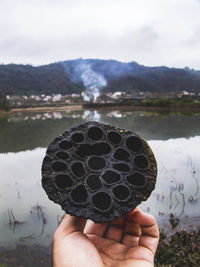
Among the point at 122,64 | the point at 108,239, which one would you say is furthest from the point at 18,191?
the point at 122,64

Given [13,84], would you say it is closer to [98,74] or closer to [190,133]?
[190,133]

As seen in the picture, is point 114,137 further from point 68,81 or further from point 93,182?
point 68,81

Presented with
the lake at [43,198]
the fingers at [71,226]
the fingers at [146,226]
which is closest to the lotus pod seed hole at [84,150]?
the fingers at [71,226]

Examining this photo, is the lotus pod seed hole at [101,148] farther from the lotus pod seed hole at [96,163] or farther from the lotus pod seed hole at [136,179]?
the lotus pod seed hole at [136,179]

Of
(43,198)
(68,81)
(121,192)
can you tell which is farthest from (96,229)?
(68,81)

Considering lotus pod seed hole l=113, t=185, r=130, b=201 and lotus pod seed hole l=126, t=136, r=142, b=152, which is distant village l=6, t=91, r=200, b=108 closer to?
lotus pod seed hole l=126, t=136, r=142, b=152

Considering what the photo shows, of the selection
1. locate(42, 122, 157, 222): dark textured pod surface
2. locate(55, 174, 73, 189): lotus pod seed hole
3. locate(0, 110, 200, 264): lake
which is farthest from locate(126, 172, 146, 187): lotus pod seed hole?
locate(0, 110, 200, 264): lake

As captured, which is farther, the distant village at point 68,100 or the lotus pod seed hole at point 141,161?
the distant village at point 68,100

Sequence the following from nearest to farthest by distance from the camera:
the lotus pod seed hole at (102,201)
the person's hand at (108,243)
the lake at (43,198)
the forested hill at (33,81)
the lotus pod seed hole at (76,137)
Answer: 1. the person's hand at (108,243)
2. the lotus pod seed hole at (102,201)
3. the lotus pod seed hole at (76,137)
4. the lake at (43,198)
5. the forested hill at (33,81)
